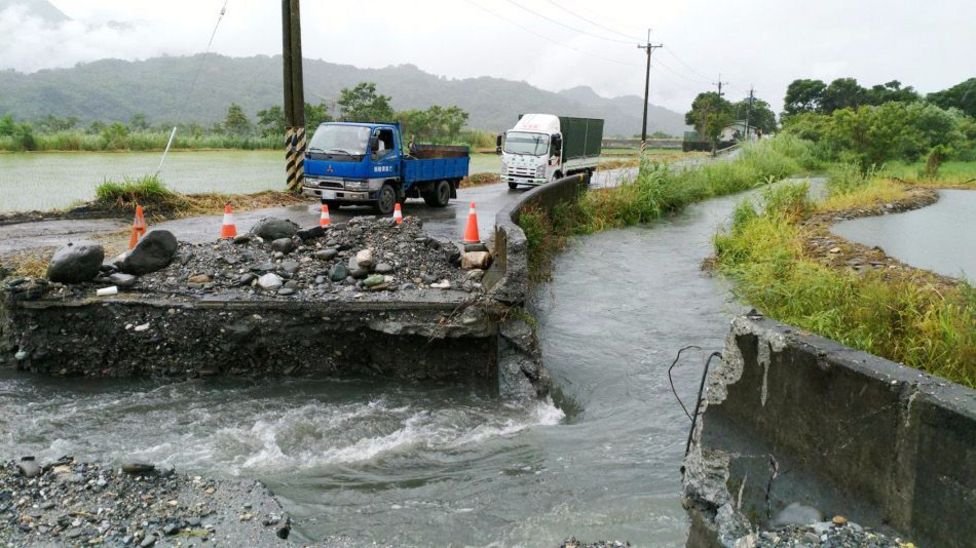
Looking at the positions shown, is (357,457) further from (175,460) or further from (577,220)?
(577,220)

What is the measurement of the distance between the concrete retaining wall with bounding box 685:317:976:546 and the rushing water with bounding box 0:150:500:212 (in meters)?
14.3

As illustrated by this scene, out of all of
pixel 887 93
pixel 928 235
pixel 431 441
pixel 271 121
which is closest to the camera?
pixel 431 441

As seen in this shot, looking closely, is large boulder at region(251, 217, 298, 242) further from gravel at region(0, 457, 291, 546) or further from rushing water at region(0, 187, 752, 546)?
gravel at region(0, 457, 291, 546)

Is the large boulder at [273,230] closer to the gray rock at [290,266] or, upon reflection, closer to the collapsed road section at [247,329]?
the gray rock at [290,266]

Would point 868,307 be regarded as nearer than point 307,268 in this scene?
Yes

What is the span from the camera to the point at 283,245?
30.6 ft

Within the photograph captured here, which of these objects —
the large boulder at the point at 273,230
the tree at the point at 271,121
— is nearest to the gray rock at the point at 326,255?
the large boulder at the point at 273,230

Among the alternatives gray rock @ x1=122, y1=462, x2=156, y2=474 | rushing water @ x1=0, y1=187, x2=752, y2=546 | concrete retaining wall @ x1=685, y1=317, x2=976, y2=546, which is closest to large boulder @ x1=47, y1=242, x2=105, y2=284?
rushing water @ x1=0, y1=187, x2=752, y2=546

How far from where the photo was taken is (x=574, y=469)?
6062mm

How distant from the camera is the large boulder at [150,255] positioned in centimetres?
855

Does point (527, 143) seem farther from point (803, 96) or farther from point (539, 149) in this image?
point (803, 96)

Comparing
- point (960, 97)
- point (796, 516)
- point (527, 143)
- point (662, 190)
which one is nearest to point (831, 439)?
point (796, 516)

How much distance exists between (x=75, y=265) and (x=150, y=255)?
0.81m

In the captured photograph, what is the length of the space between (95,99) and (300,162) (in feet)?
382
